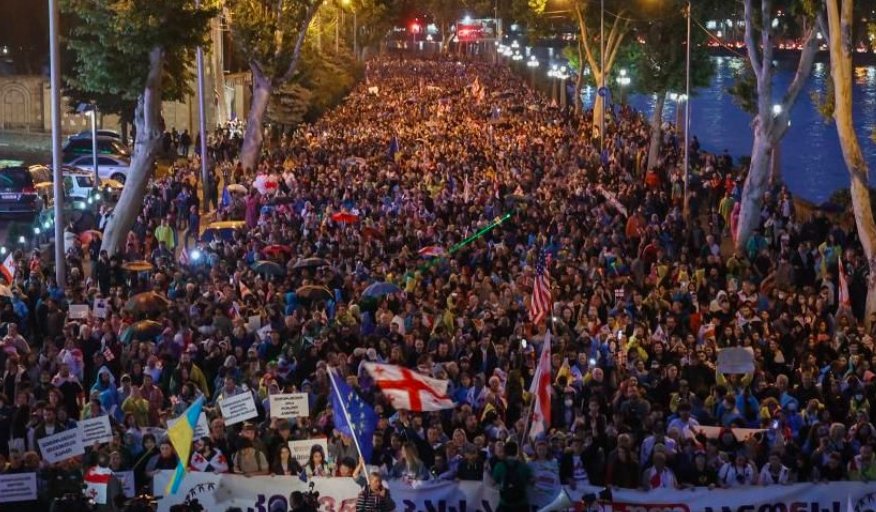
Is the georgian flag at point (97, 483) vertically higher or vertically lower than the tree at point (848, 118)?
lower

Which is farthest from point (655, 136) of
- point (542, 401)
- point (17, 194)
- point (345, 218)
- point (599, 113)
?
point (542, 401)

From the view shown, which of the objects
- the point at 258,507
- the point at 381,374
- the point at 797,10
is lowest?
the point at 258,507

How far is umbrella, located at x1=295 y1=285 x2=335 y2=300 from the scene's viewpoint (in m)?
18.4

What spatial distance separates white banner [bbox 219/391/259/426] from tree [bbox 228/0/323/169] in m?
27.4

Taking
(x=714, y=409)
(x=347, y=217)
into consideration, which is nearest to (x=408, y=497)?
(x=714, y=409)

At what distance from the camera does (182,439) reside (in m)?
11.4

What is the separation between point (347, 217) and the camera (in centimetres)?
2452

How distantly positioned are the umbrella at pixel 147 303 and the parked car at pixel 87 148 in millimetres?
23759

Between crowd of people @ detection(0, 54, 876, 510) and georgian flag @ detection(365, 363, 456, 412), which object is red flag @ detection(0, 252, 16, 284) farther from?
georgian flag @ detection(365, 363, 456, 412)

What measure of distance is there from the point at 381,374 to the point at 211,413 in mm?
1672

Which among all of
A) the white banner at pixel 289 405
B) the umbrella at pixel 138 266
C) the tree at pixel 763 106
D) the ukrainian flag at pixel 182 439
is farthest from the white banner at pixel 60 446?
the tree at pixel 763 106

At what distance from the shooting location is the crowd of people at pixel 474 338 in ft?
Result: 38.7

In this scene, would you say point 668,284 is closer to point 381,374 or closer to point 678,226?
point 678,226

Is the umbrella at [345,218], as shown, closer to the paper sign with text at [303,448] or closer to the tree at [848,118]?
the tree at [848,118]
